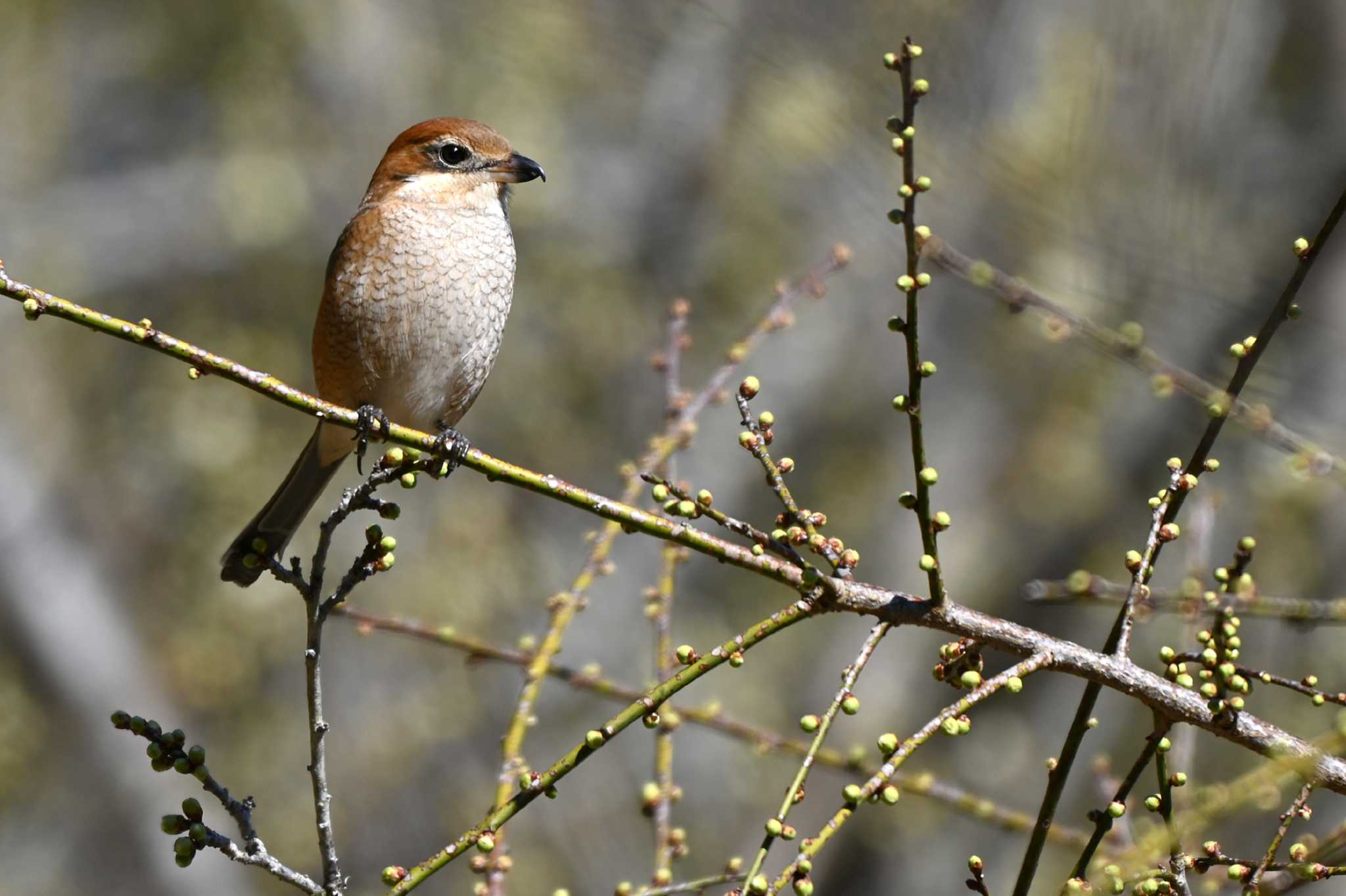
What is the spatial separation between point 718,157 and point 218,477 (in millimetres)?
4971

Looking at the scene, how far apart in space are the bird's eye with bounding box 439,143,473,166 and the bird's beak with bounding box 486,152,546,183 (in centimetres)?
7

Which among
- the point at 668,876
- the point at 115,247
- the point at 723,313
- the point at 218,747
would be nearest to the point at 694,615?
the point at 723,313

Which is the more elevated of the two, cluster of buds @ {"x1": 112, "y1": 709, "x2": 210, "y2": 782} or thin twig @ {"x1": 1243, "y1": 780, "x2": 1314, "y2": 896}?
thin twig @ {"x1": 1243, "y1": 780, "x2": 1314, "y2": 896}

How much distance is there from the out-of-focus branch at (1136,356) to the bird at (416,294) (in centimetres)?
140

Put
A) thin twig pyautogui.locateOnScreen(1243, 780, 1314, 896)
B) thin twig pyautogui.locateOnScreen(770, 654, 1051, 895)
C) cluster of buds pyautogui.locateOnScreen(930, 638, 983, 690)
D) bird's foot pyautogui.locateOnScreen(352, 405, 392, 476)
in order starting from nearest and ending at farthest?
thin twig pyautogui.locateOnScreen(770, 654, 1051, 895) → thin twig pyautogui.locateOnScreen(1243, 780, 1314, 896) → cluster of buds pyautogui.locateOnScreen(930, 638, 983, 690) → bird's foot pyautogui.locateOnScreen(352, 405, 392, 476)

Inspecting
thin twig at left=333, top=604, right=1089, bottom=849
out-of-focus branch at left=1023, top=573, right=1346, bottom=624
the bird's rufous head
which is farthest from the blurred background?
out-of-focus branch at left=1023, top=573, right=1346, bottom=624

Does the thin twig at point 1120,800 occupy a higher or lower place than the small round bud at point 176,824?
higher

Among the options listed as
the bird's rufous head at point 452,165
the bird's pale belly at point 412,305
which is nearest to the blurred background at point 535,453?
the bird's rufous head at point 452,165

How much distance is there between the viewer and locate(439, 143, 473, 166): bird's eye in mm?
3311

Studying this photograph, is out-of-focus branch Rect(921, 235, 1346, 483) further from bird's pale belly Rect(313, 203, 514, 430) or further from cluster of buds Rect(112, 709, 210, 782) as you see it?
bird's pale belly Rect(313, 203, 514, 430)

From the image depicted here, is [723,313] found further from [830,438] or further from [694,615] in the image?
[694,615]

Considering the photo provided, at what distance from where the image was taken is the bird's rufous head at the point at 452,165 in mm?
3256

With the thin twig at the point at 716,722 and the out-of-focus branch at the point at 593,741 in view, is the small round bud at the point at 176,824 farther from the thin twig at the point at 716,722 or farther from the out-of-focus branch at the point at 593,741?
the thin twig at the point at 716,722

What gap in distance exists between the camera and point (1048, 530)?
25.2 ft
